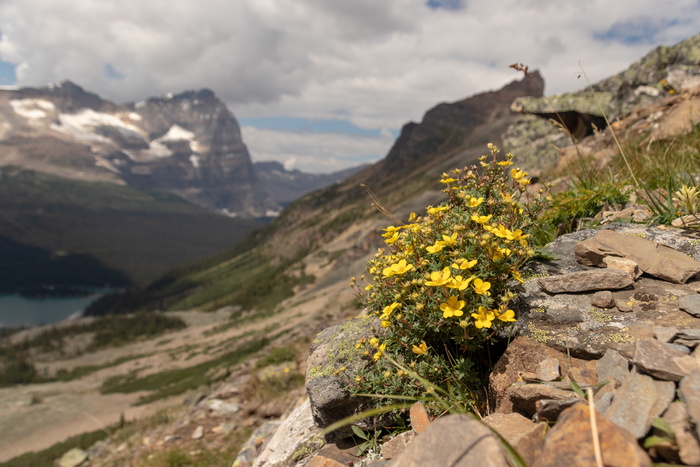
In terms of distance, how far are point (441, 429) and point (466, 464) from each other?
0.88 feet

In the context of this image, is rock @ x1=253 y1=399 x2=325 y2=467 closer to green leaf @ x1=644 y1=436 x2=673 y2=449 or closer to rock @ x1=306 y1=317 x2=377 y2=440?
rock @ x1=306 y1=317 x2=377 y2=440

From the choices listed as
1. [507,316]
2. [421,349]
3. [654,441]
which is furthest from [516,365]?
[654,441]

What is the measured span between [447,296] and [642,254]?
2464mm

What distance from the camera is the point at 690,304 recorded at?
3230 millimetres

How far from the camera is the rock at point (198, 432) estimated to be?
1095 centimetres

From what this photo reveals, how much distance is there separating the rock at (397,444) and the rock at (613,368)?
166 cm

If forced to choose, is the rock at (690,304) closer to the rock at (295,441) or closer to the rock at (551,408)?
the rock at (551,408)

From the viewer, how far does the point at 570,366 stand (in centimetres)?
323

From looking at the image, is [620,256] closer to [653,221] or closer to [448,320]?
[653,221]

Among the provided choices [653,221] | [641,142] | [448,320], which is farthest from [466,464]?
[641,142]

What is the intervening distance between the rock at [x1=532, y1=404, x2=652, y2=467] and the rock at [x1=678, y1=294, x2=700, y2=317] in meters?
1.80

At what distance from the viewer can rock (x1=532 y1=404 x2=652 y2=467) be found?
6.29ft

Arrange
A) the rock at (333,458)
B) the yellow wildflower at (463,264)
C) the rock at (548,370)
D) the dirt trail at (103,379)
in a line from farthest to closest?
the dirt trail at (103,379) < the rock at (333,458) < the yellow wildflower at (463,264) < the rock at (548,370)

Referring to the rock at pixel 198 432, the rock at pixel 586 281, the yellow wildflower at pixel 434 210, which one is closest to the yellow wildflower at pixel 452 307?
the yellow wildflower at pixel 434 210
